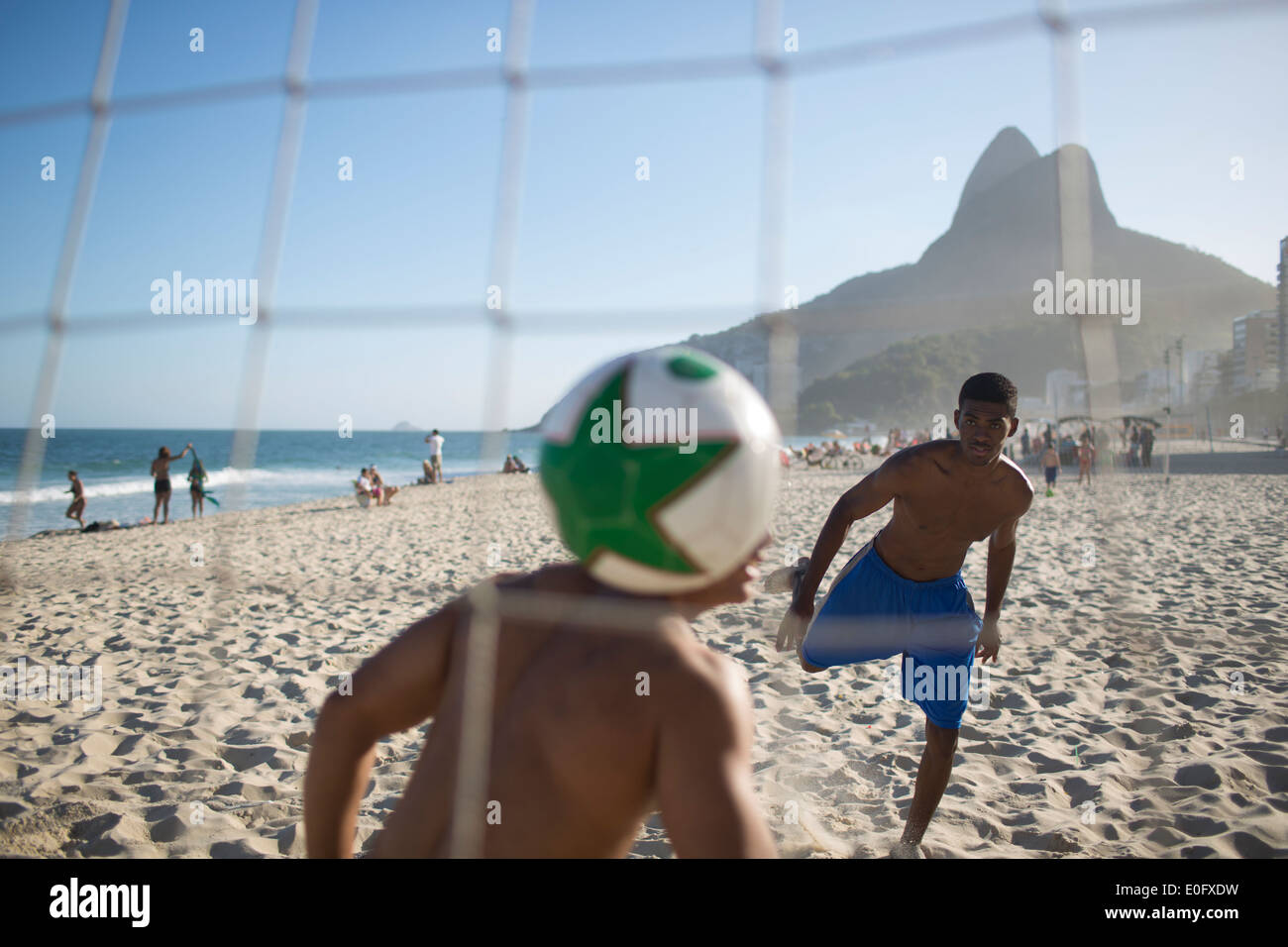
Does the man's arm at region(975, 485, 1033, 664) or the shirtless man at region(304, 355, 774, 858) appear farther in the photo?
the man's arm at region(975, 485, 1033, 664)

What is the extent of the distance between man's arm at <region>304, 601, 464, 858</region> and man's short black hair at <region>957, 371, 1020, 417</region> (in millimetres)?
1894

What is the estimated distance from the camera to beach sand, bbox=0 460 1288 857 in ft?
7.22

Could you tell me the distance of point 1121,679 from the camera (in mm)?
3451

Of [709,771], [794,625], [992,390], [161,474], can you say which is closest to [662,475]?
[709,771]

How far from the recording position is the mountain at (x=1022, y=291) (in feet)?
9.86

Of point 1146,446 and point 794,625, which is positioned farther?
point 1146,446

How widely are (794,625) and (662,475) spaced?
1.63 meters

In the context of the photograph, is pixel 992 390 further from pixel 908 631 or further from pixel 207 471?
pixel 207 471

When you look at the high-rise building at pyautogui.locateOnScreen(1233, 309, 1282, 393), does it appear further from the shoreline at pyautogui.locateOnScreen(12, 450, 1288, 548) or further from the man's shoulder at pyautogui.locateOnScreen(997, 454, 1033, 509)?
the man's shoulder at pyautogui.locateOnScreen(997, 454, 1033, 509)

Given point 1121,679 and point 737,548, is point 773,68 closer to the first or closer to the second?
point 737,548

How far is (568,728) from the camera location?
76cm

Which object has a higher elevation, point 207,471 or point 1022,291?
point 1022,291

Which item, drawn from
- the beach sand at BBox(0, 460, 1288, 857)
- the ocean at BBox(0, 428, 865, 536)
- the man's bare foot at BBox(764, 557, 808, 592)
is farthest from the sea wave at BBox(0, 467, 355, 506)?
the man's bare foot at BBox(764, 557, 808, 592)
